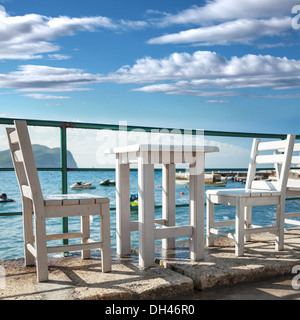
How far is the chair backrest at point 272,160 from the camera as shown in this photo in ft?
9.11

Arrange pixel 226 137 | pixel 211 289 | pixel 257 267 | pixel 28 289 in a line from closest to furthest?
1. pixel 28 289
2. pixel 211 289
3. pixel 257 267
4. pixel 226 137

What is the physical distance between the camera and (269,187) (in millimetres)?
2924

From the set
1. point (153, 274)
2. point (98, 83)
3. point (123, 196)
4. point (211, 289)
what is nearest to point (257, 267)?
point (211, 289)

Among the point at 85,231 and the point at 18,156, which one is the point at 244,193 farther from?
the point at 18,156

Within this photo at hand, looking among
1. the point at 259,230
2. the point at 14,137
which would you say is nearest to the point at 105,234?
the point at 14,137

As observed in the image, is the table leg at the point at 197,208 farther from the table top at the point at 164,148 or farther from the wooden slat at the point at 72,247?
the wooden slat at the point at 72,247

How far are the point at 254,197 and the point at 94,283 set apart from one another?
1347 millimetres

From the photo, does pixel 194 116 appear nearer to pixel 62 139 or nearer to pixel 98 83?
pixel 98 83

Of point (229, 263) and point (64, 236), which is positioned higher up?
point (64, 236)

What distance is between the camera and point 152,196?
2217 mm

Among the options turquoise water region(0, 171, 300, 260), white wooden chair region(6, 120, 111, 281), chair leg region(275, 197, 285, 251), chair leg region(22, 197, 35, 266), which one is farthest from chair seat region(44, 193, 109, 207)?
chair leg region(275, 197, 285, 251)
